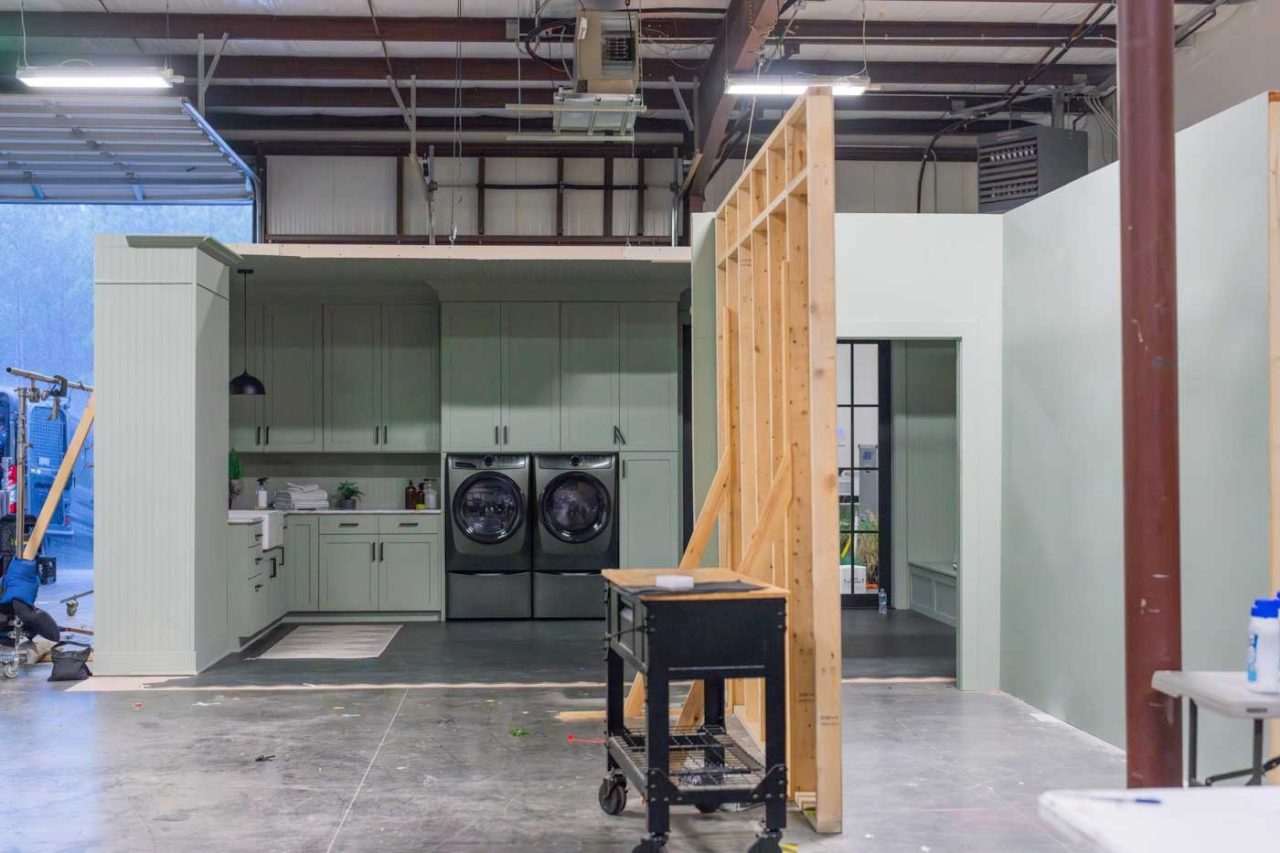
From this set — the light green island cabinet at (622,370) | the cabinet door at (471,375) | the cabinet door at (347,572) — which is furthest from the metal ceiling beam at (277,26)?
the cabinet door at (347,572)

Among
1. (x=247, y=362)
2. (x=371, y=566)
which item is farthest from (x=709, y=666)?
(x=247, y=362)

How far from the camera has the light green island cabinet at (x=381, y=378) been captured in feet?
30.8

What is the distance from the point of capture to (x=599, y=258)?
7.74 m

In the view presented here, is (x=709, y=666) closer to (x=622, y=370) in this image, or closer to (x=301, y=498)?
(x=622, y=370)

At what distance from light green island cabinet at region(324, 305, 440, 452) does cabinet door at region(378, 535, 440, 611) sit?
0.85m

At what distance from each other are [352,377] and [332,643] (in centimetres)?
235

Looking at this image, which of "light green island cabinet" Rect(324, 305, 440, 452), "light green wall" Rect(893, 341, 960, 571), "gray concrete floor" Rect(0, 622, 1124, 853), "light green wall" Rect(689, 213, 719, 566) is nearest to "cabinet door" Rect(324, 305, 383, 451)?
"light green island cabinet" Rect(324, 305, 440, 452)

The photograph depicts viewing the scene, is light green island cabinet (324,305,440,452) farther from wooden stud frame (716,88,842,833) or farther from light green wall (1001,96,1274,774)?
light green wall (1001,96,1274,774)

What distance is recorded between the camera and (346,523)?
894cm

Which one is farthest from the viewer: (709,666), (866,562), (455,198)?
(455,198)

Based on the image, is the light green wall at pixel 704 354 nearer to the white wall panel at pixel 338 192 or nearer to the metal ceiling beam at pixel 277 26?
the metal ceiling beam at pixel 277 26

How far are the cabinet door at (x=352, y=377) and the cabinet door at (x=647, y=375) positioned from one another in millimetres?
2015

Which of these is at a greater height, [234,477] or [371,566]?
[234,477]

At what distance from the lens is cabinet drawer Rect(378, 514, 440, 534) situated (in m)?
8.96
